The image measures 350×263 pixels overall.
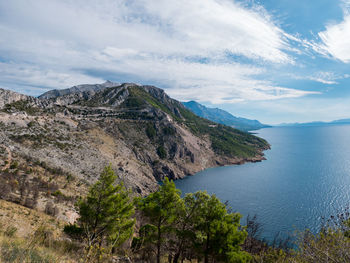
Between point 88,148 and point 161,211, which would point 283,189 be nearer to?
point 161,211

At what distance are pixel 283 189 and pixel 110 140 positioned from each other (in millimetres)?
83382

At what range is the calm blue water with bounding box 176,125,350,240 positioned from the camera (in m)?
55.4

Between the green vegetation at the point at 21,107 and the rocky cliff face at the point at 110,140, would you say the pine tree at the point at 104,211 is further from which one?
the green vegetation at the point at 21,107

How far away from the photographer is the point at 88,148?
78.2 metres

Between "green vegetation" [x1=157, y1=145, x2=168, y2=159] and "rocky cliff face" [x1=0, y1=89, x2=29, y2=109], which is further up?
"rocky cliff face" [x1=0, y1=89, x2=29, y2=109]

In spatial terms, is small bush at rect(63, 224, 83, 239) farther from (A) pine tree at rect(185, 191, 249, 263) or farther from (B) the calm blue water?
(B) the calm blue water

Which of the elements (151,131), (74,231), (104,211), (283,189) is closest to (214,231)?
(104,211)

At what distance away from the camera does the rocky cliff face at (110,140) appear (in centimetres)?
6181

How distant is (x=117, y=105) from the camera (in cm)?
14800

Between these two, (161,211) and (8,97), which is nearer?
(161,211)

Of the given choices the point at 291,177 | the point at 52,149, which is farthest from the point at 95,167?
the point at 291,177

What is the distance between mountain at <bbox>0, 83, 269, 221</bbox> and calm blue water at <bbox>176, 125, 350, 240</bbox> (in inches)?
779

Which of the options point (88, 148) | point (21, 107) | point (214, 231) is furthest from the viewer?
point (88, 148)

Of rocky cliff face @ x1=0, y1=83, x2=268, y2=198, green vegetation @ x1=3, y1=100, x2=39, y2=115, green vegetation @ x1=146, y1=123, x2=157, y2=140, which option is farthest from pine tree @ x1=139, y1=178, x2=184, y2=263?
green vegetation @ x1=146, y1=123, x2=157, y2=140
